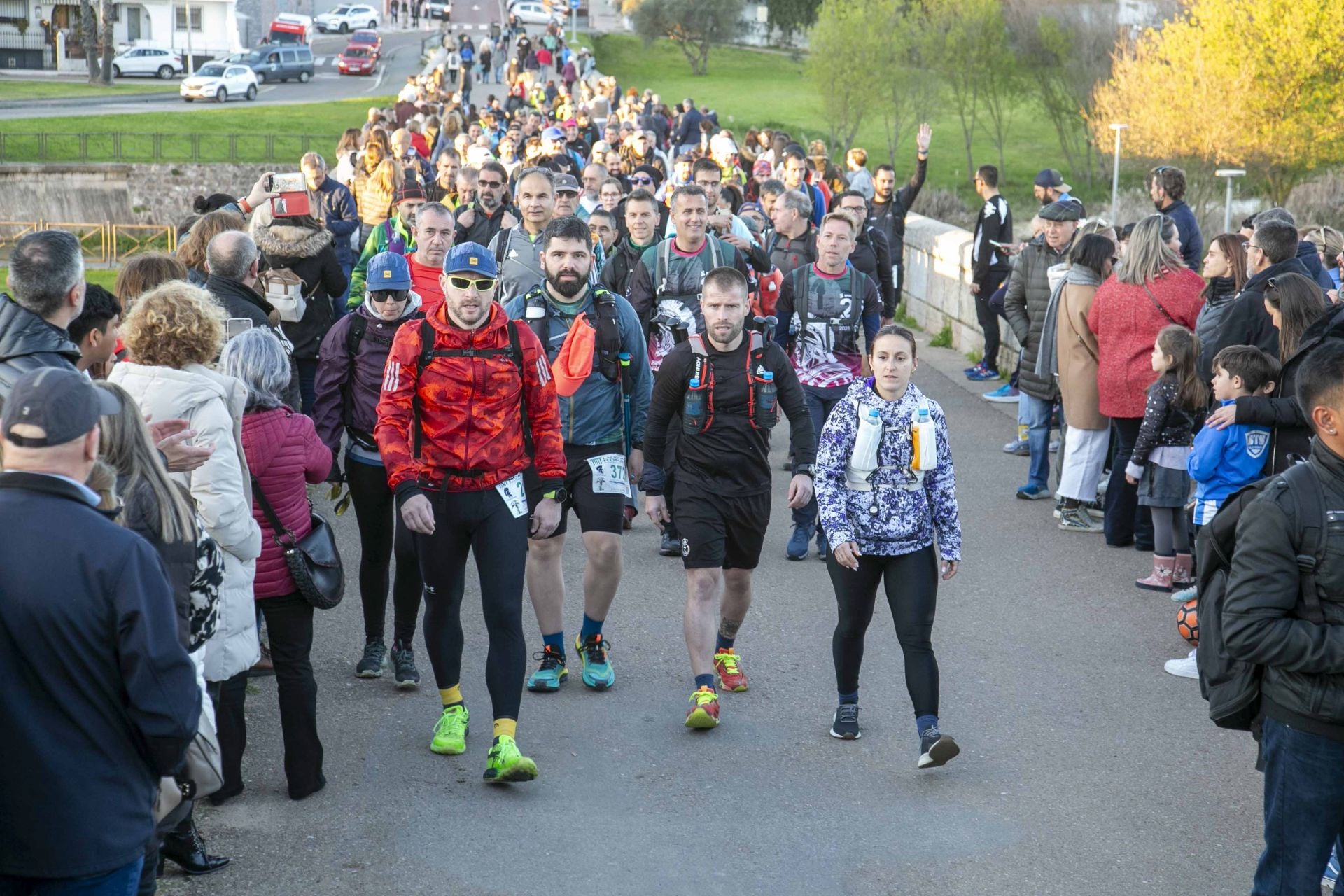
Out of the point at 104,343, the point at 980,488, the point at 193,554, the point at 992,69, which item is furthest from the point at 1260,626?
the point at 992,69

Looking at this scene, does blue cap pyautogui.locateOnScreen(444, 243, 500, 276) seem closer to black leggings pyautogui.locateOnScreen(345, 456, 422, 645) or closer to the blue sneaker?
black leggings pyautogui.locateOnScreen(345, 456, 422, 645)

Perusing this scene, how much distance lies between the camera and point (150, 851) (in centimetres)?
382

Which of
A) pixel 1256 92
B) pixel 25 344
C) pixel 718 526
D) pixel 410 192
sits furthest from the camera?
pixel 1256 92

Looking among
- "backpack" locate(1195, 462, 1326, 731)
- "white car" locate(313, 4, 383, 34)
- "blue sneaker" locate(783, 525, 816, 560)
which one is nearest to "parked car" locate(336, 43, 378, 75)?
"white car" locate(313, 4, 383, 34)

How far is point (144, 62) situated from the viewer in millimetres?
65625

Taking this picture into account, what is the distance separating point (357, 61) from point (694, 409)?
6477 cm

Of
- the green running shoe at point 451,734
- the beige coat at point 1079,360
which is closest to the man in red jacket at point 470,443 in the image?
the green running shoe at point 451,734

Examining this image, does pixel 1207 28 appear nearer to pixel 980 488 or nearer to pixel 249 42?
pixel 980 488

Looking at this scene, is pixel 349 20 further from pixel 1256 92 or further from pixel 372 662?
pixel 372 662

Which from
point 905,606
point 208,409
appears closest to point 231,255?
point 208,409

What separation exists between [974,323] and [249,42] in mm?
71125

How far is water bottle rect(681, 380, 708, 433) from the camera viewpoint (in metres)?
6.58

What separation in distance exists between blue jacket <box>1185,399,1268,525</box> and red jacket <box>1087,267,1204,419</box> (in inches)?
81.6

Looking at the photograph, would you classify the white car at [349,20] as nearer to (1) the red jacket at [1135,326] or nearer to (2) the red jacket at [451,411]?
(1) the red jacket at [1135,326]
